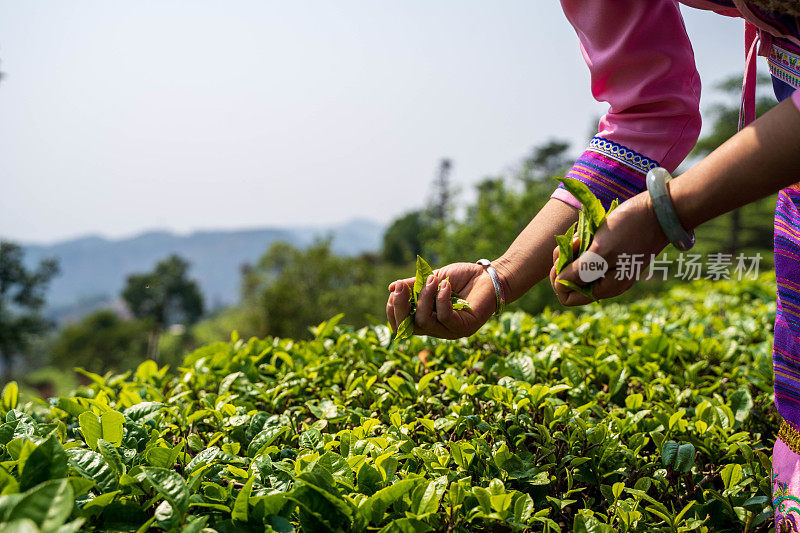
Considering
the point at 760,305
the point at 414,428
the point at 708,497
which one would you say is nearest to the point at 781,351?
the point at 708,497

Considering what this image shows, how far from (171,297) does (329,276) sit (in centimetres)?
3365

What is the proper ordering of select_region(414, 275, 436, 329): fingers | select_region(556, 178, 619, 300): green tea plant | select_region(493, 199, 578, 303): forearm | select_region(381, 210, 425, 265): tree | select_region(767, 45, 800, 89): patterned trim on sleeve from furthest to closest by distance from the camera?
select_region(381, 210, 425, 265): tree, select_region(493, 199, 578, 303): forearm, select_region(414, 275, 436, 329): fingers, select_region(767, 45, 800, 89): patterned trim on sleeve, select_region(556, 178, 619, 300): green tea plant

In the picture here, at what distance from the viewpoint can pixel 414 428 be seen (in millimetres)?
1605

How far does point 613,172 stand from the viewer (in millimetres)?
1446

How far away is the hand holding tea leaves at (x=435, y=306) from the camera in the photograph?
52.4 inches

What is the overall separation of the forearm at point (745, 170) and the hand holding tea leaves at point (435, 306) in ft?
1.76

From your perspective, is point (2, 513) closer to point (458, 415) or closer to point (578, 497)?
point (458, 415)

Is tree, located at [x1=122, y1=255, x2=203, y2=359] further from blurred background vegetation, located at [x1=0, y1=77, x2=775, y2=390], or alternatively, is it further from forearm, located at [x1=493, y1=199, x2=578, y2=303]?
forearm, located at [x1=493, y1=199, x2=578, y2=303]

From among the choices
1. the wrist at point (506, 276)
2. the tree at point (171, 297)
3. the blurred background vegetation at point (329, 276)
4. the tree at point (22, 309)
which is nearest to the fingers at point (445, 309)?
the wrist at point (506, 276)

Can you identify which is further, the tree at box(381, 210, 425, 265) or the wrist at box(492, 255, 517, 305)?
the tree at box(381, 210, 425, 265)

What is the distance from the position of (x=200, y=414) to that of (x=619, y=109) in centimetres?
144

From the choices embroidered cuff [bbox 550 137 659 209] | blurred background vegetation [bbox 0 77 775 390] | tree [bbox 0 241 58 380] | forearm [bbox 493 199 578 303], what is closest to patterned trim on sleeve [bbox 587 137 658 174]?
embroidered cuff [bbox 550 137 659 209]

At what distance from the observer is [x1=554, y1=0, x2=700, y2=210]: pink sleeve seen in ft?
4.54

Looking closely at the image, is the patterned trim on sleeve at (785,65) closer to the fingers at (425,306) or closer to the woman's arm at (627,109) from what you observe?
the woman's arm at (627,109)
